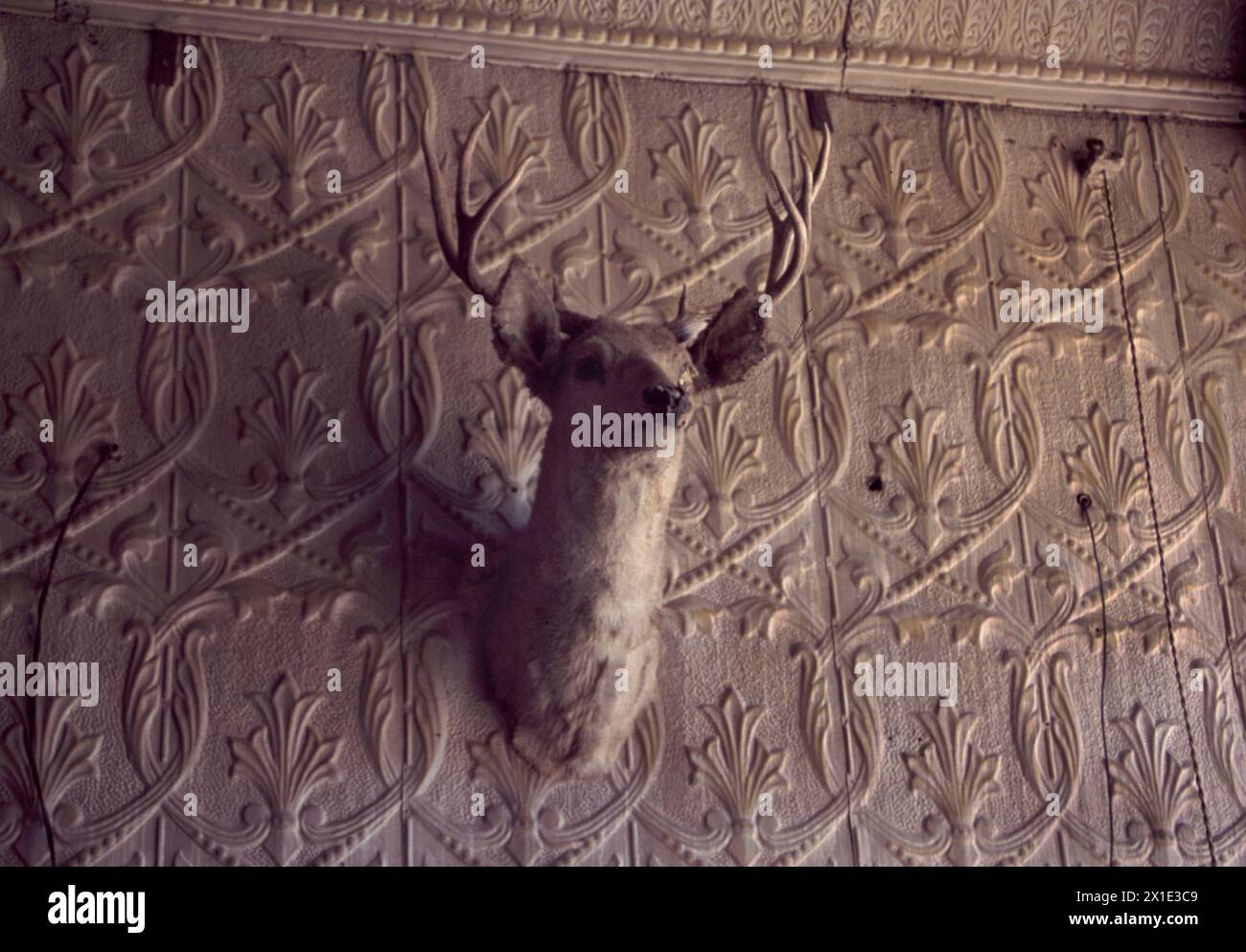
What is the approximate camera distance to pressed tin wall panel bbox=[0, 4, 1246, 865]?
309cm

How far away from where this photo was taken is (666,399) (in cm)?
284

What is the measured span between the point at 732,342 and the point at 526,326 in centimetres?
37

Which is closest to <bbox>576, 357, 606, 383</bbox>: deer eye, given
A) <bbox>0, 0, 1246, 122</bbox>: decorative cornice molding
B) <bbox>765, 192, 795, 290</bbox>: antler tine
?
Answer: <bbox>765, 192, 795, 290</bbox>: antler tine

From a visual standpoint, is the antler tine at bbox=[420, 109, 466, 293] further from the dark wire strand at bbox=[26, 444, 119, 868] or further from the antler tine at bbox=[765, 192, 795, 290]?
the dark wire strand at bbox=[26, 444, 119, 868]

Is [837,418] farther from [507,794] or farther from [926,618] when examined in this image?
[507,794]

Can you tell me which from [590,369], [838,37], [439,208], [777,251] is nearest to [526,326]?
[590,369]

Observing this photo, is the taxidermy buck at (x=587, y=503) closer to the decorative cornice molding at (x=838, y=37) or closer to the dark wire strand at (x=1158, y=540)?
the decorative cornice molding at (x=838, y=37)

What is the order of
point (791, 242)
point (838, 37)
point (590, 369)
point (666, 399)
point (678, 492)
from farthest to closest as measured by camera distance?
1. point (838, 37)
2. point (678, 492)
3. point (791, 242)
4. point (590, 369)
5. point (666, 399)

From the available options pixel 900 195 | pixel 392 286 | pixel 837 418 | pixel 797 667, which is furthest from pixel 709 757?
pixel 900 195

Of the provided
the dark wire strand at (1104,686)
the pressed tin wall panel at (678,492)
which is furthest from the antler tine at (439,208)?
the dark wire strand at (1104,686)

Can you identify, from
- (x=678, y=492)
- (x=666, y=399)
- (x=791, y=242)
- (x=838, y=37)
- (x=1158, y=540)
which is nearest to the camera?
(x=666, y=399)

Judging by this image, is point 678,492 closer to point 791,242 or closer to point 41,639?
point 791,242

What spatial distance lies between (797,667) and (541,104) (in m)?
1.39

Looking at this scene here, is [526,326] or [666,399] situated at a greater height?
[526,326]
